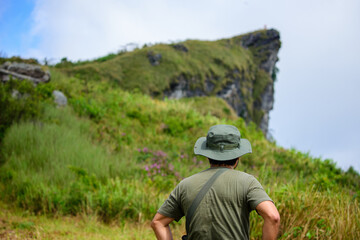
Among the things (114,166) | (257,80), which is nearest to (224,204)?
(114,166)

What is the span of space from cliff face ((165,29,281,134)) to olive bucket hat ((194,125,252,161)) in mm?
46884

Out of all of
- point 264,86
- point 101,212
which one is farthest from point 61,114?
point 264,86

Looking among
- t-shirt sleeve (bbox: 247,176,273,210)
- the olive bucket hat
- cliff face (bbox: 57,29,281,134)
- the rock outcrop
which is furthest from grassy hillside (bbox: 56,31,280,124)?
t-shirt sleeve (bbox: 247,176,273,210)

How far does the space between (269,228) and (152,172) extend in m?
7.03

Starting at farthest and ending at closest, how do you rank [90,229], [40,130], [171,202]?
1. [40,130]
2. [90,229]
3. [171,202]

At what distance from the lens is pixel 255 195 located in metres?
2.24

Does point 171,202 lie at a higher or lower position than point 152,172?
higher

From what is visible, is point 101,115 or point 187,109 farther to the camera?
point 187,109

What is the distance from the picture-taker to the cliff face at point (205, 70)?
3194 centimetres

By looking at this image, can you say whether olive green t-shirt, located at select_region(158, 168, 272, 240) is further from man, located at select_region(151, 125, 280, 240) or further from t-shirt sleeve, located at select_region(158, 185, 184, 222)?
t-shirt sleeve, located at select_region(158, 185, 184, 222)

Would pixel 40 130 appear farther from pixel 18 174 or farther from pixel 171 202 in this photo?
pixel 171 202

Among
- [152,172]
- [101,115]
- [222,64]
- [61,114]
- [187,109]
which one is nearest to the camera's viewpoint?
[152,172]

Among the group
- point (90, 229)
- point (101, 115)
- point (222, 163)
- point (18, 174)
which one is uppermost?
point (101, 115)

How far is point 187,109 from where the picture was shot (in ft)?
57.1
